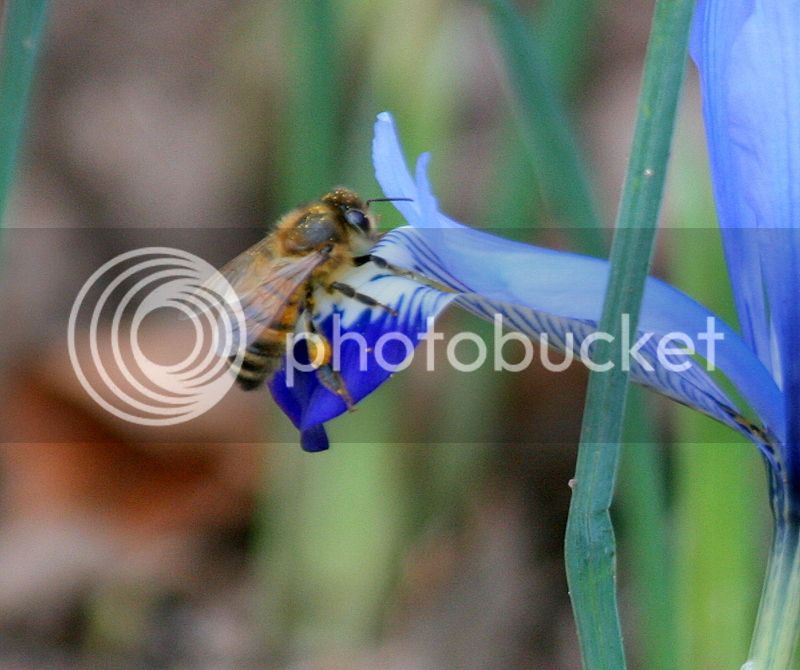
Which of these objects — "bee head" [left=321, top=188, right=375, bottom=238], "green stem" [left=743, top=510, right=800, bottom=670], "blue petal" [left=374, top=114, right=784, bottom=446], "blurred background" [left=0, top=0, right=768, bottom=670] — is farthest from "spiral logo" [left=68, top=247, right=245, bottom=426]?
"green stem" [left=743, top=510, right=800, bottom=670]

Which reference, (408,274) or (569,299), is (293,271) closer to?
(408,274)

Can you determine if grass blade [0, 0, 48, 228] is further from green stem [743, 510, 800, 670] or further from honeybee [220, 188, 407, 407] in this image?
green stem [743, 510, 800, 670]

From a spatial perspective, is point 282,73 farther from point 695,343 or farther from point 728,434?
point 695,343

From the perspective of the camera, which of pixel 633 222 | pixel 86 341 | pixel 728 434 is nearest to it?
pixel 633 222

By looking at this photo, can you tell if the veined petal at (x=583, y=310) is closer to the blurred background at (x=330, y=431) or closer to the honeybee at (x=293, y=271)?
the honeybee at (x=293, y=271)

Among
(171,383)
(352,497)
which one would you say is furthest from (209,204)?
(352,497)

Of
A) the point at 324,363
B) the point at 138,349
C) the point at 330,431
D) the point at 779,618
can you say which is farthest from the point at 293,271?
the point at 138,349
